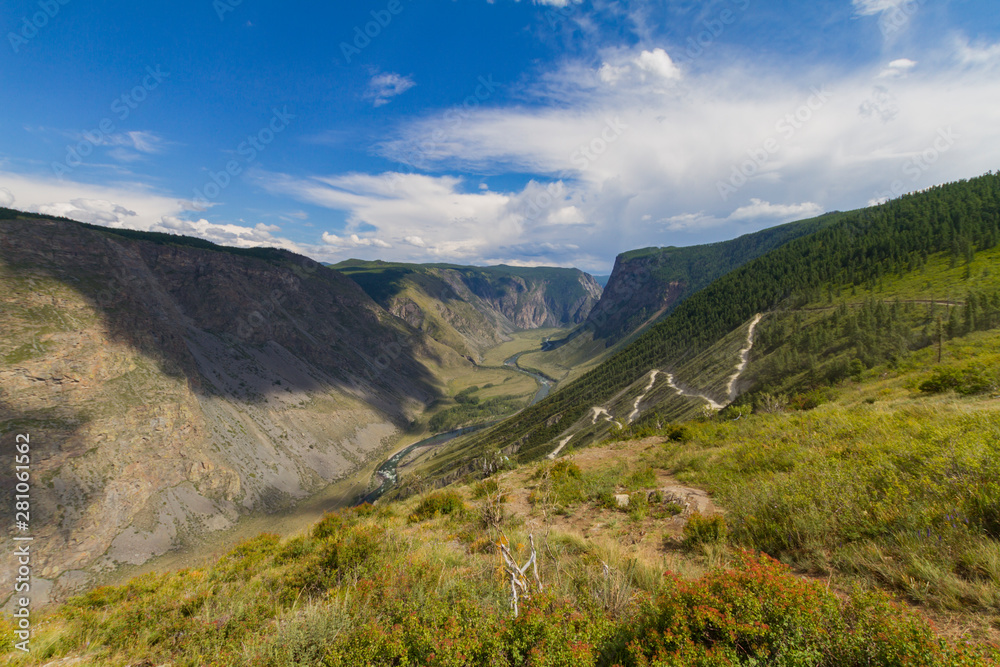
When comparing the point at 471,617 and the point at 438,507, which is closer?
the point at 471,617

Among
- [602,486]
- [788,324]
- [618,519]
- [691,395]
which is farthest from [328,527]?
[788,324]

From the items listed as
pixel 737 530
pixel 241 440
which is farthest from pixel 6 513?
pixel 737 530

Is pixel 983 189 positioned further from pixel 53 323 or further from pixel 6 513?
pixel 53 323

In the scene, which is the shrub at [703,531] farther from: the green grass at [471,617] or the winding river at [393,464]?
the winding river at [393,464]

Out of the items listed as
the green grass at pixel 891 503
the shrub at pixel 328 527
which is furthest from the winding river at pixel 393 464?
the green grass at pixel 891 503

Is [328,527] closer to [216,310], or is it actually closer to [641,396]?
[641,396]

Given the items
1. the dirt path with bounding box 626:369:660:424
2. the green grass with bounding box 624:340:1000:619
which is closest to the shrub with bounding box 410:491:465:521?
the green grass with bounding box 624:340:1000:619
